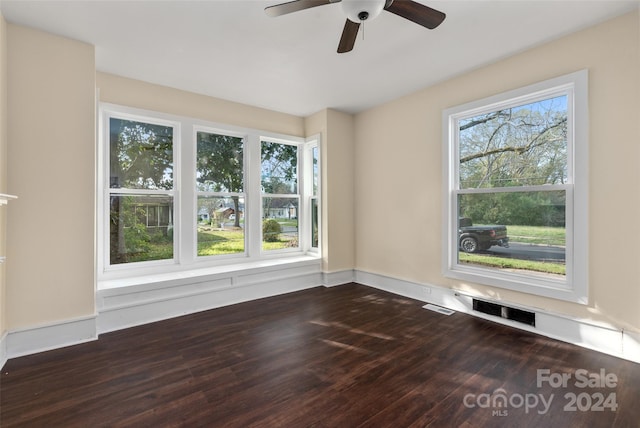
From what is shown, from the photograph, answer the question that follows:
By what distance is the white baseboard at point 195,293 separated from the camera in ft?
9.96

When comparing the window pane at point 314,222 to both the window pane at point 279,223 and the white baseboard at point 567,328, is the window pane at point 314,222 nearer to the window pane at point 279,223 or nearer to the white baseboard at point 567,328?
the window pane at point 279,223

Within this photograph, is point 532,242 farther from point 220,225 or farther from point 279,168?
point 220,225

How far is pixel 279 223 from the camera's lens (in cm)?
485

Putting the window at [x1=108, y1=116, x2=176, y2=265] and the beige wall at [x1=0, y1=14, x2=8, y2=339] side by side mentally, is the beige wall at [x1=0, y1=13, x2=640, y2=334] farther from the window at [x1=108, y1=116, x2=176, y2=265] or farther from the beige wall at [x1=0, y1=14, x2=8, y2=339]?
the window at [x1=108, y1=116, x2=176, y2=265]

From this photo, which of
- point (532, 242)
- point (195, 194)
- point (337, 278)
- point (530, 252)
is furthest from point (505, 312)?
point (195, 194)

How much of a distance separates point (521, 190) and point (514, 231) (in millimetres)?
442

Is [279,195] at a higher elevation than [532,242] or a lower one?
higher

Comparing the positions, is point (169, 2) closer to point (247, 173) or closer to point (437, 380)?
point (247, 173)

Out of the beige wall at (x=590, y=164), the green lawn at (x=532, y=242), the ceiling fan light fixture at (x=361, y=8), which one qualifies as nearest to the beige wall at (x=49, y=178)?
the ceiling fan light fixture at (x=361, y=8)

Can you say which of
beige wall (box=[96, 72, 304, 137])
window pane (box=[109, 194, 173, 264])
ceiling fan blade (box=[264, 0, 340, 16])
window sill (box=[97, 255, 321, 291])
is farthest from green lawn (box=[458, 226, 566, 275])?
window pane (box=[109, 194, 173, 264])

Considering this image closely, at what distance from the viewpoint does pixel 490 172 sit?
10.9ft

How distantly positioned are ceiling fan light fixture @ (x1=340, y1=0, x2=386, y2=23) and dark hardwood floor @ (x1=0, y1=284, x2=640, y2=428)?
254cm

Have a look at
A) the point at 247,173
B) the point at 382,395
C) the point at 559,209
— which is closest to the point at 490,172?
the point at 559,209

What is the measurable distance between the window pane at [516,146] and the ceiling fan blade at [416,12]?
162cm
